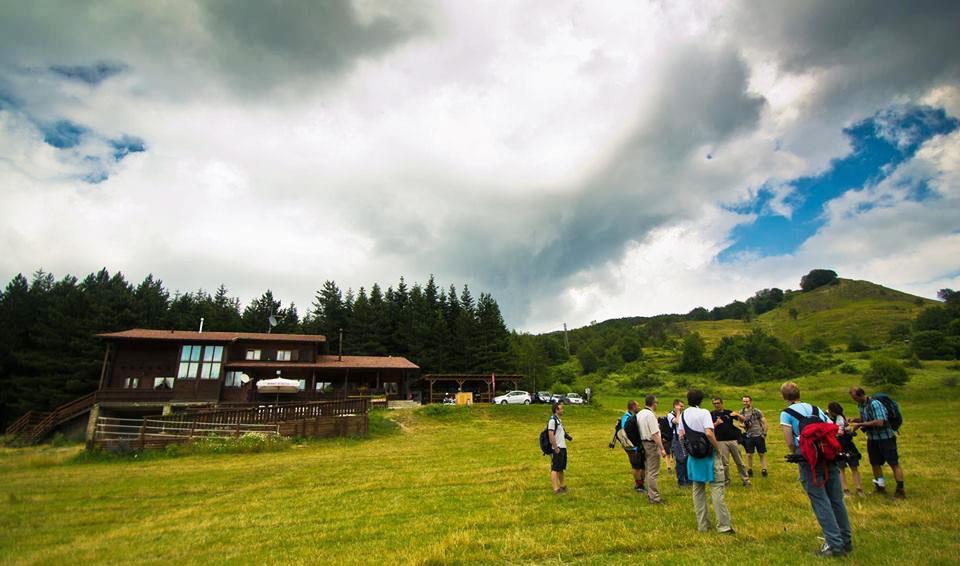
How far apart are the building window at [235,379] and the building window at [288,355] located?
3061mm

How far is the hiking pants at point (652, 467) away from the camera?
28.0ft

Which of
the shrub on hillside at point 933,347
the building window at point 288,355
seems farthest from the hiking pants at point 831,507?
the shrub on hillside at point 933,347

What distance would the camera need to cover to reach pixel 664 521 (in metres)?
7.13

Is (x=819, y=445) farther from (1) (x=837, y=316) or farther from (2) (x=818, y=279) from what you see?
(2) (x=818, y=279)

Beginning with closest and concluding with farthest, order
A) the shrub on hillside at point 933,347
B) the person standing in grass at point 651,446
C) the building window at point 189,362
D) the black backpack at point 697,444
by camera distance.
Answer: the black backpack at point 697,444
the person standing in grass at point 651,446
the building window at point 189,362
the shrub on hillside at point 933,347

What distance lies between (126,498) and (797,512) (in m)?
14.4

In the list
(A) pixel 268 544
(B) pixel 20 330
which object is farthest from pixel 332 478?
(B) pixel 20 330

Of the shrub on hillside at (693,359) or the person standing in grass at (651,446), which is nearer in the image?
the person standing in grass at (651,446)

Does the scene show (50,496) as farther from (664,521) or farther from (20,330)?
(20,330)

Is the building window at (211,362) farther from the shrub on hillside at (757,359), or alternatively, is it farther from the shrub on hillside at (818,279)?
the shrub on hillside at (818,279)

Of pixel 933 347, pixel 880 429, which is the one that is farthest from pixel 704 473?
pixel 933 347

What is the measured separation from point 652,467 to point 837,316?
163239mm

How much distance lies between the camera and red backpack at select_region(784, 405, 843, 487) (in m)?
5.65

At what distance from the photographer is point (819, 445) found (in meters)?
5.72
